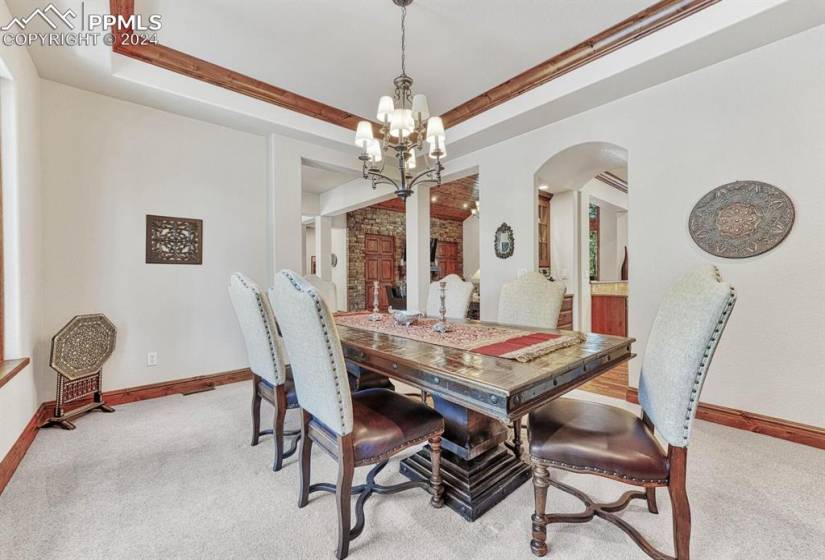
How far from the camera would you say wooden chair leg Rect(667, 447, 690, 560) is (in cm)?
117

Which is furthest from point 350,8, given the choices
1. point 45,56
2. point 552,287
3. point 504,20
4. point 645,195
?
point 645,195

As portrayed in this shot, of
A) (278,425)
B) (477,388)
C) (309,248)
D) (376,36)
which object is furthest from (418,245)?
(309,248)

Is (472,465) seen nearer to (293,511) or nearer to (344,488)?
(344,488)

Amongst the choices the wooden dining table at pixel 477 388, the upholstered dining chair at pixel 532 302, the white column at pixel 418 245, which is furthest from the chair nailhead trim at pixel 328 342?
the white column at pixel 418 245

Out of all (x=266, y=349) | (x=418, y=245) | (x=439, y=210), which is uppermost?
(x=439, y=210)

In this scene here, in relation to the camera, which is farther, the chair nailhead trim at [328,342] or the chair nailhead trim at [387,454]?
the chair nailhead trim at [387,454]

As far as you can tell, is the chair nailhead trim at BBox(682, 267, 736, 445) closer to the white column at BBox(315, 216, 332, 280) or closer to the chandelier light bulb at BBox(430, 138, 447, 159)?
the chandelier light bulb at BBox(430, 138, 447, 159)

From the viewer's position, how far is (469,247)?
10023 millimetres

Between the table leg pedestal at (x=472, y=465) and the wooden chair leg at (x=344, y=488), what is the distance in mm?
540

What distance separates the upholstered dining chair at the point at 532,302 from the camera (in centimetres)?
257

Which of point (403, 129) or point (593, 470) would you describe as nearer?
point (593, 470)

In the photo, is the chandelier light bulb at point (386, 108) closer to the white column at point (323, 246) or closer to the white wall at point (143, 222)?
the white wall at point (143, 222)

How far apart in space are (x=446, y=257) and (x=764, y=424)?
7.44 metres

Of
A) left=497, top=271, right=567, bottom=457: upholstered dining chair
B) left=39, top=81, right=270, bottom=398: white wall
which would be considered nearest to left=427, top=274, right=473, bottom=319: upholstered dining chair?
left=497, top=271, right=567, bottom=457: upholstered dining chair
